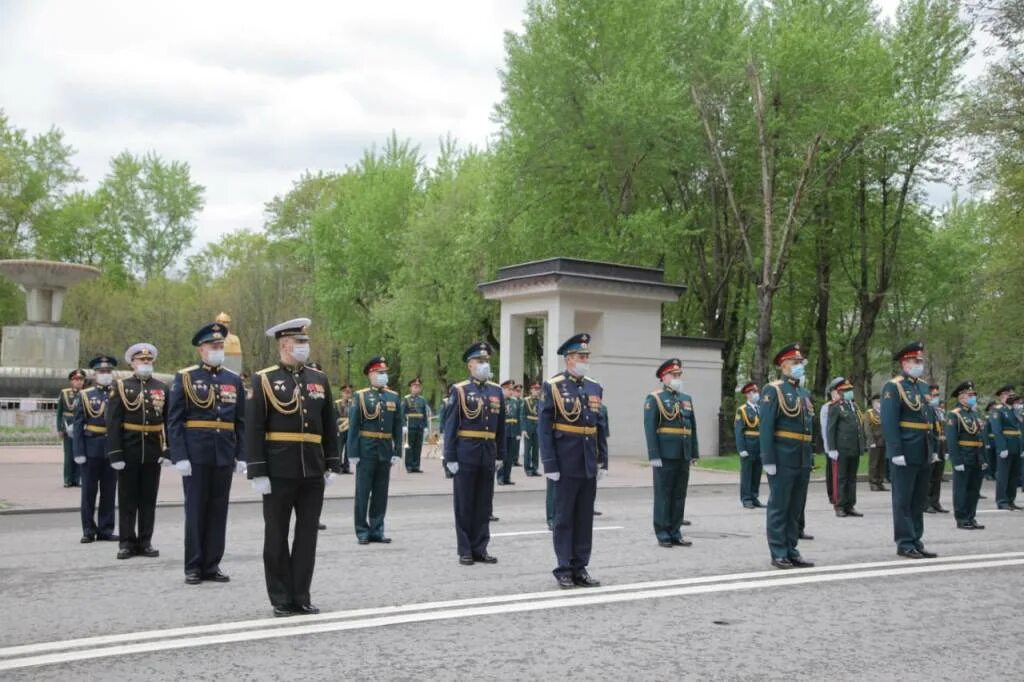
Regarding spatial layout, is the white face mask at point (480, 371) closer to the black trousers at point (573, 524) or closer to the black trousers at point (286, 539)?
the black trousers at point (573, 524)

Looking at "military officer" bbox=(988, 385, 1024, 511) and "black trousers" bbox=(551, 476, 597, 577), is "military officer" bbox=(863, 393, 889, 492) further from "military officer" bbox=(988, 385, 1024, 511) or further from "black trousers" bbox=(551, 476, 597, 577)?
"black trousers" bbox=(551, 476, 597, 577)

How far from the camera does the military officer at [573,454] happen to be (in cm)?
898

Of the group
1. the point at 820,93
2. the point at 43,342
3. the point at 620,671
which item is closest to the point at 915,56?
the point at 820,93

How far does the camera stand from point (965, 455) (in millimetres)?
15281

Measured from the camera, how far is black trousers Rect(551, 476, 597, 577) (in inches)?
352

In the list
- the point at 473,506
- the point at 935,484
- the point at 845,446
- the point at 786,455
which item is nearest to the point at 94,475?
the point at 473,506

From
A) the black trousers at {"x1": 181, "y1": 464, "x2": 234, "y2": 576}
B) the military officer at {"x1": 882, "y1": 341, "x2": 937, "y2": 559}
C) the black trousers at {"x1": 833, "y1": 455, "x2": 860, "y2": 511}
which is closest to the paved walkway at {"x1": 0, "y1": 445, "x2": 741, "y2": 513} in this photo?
the black trousers at {"x1": 833, "y1": 455, "x2": 860, "y2": 511}

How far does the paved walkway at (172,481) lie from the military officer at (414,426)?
38 centimetres

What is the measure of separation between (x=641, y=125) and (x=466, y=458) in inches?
1021

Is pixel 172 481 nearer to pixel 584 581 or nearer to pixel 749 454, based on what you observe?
pixel 749 454

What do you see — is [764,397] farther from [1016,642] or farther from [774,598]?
[1016,642]

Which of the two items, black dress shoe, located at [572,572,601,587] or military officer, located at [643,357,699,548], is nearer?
black dress shoe, located at [572,572,601,587]

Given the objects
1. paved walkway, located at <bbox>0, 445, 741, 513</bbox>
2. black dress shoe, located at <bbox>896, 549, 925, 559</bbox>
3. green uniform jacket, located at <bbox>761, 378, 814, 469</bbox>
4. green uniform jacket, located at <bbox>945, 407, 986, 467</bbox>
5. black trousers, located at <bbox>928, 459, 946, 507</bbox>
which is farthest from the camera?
black trousers, located at <bbox>928, 459, 946, 507</bbox>

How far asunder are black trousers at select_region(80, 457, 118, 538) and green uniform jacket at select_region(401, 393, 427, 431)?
13.6m
